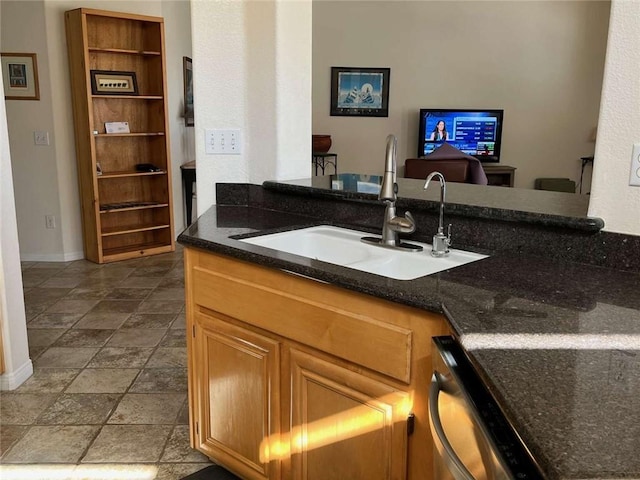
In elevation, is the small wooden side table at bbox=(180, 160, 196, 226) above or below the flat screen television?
below

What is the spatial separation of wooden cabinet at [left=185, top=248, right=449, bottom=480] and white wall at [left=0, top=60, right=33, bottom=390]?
3.86ft

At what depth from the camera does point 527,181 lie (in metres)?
7.24

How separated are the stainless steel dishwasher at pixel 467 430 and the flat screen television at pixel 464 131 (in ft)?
19.9

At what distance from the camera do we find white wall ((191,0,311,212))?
8.15 feet

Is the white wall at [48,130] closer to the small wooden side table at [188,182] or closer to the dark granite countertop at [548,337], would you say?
the small wooden side table at [188,182]

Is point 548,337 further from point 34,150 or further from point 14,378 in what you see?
point 34,150

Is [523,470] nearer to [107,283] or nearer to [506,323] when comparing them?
[506,323]

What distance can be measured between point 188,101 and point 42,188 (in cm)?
184

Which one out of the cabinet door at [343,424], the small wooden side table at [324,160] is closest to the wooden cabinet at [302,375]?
the cabinet door at [343,424]

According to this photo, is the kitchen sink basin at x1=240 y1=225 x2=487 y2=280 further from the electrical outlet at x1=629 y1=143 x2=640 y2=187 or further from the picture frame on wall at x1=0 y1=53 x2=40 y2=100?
the picture frame on wall at x1=0 y1=53 x2=40 y2=100

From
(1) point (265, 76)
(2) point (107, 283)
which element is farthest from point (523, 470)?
(2) point (107, 283)

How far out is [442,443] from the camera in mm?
Answer: 1070

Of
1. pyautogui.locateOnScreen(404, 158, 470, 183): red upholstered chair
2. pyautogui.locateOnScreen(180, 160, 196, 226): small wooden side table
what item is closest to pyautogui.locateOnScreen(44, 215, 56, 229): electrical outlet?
pyautogui.locateOnScreen(180, 160, 196, 226): small wooden side table

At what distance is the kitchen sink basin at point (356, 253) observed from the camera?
187 cm
